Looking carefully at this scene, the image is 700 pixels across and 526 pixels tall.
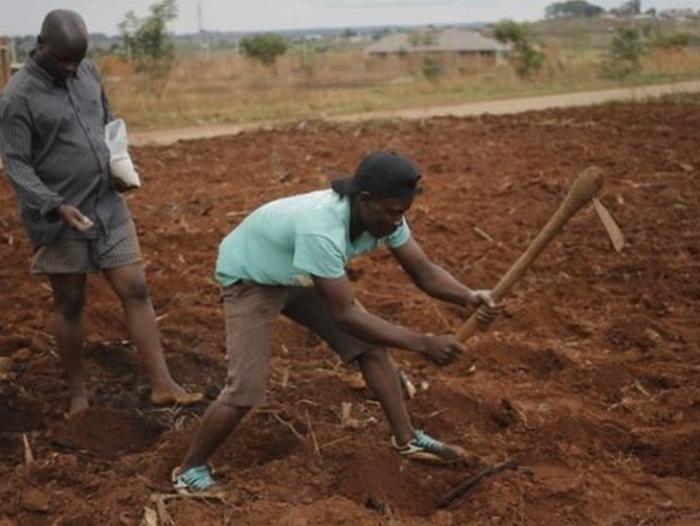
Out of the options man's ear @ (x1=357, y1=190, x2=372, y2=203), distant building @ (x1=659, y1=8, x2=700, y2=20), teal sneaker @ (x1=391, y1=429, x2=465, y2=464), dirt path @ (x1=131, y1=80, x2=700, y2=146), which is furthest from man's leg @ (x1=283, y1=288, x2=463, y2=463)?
distant building @ (x1=659, y1=8, x2=700, y2=20)

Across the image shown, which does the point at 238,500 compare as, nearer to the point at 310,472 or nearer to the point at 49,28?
the point at 310,472

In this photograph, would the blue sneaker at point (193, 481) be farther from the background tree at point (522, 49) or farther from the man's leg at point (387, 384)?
the background tree at point (522, 49)

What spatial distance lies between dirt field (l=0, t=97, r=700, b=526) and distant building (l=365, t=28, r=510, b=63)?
29869 millimetres

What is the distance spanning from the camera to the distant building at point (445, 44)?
41.5 metres

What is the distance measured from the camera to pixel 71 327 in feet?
16.4

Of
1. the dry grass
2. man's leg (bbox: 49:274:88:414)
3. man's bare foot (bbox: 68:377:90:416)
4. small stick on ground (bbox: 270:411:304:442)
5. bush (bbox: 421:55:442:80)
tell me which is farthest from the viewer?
bush (bbox: 421:55:442:80)

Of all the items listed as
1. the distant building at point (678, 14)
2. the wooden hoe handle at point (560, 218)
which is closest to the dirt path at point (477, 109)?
the wooden hoe handle at point (560, 218)

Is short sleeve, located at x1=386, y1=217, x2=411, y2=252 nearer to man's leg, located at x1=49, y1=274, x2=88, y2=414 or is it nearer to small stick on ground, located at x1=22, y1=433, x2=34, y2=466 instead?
man's leg, located at x1=49, y1=274, x2=88, y2=414

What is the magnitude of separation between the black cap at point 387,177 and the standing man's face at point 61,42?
1622mm

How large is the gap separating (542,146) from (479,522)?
30.8 feet

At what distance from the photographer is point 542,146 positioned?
506 inches

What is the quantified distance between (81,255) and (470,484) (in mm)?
2032

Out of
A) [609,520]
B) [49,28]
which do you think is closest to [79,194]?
[49,28]

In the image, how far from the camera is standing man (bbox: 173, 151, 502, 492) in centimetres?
370
